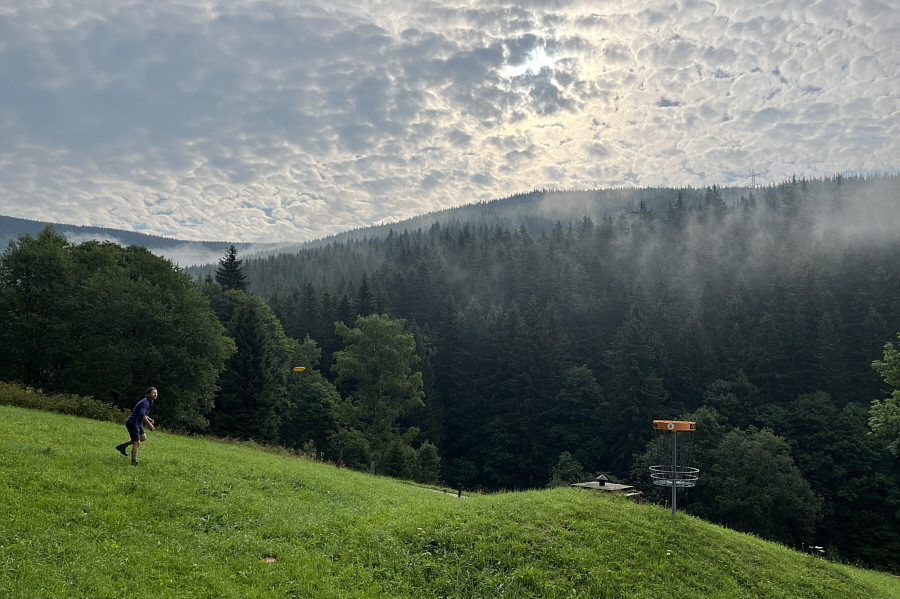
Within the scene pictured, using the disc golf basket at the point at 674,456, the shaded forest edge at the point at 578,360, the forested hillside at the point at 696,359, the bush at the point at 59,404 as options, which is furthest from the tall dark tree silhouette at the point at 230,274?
the disc golf basket at the point at 674,456

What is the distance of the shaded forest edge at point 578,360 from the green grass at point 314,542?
24502mm

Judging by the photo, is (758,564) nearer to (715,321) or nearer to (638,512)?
(638,512)

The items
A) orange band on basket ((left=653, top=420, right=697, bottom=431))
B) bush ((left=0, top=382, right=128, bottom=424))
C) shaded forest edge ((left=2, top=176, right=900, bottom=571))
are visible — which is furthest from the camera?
shaded forest edge ((left=2, top=176, right=900, bottom=571))

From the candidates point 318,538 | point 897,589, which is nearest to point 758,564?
point 897,589

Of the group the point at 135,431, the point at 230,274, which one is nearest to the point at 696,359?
the point at 230,274

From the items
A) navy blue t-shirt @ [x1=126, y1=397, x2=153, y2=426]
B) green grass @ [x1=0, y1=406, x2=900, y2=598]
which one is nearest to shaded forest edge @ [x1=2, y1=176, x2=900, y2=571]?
navy blue t-shirt @ [x1=126, y1=397, x2=153, y2=426]

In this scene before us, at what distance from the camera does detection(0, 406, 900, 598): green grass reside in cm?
1043

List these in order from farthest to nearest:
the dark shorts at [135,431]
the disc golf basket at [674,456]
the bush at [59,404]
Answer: the bush at [59,404], the disc golf basket at [674,456], the dark shorts at [135,431]

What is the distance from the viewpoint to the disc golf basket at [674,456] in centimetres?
1694

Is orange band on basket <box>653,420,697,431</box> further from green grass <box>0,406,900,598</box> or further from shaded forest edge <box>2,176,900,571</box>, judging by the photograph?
shaded forest edge <box>2,176,900,571</box>

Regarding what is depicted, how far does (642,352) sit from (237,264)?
64.4 meters

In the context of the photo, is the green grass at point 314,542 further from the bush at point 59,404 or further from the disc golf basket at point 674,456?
the bush at point 59,404

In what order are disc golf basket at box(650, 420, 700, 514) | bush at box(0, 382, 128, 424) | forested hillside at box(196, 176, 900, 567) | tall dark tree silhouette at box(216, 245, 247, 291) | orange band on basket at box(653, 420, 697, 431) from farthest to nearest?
1. tall dark tree silhouette at box(216, 245, 247, 291)
2. forested hillside at box(196, 176, 900, 567)
3. bush at box(0, 382, 128, 424)
4. disc golf basket at box(650, 420, 700, 514)
5. orange band on basket at box(653, 420, 697, 431)

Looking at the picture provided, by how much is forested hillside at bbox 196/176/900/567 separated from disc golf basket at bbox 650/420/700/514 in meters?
40.8
